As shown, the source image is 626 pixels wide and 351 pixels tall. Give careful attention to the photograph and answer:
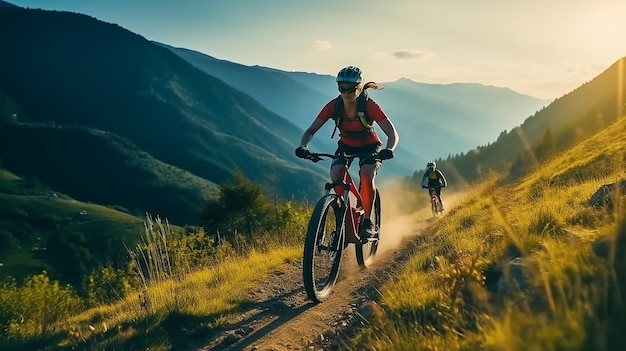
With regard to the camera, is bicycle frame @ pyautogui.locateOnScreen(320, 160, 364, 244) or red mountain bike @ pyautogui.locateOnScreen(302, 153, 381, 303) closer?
red mountain bike @ pyautogui.locateOnScreen(302, 153, 381, 303)

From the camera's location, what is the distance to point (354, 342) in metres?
4.57

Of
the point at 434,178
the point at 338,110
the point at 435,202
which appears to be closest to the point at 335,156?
the point at 338,110

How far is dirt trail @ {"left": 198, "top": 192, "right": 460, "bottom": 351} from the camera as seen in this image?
5500 mm

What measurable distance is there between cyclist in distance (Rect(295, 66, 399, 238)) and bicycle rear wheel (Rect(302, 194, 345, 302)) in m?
0.70

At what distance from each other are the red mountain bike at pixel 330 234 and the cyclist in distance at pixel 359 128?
175 mm

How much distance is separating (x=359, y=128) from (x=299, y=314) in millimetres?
3259

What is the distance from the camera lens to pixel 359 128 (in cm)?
813

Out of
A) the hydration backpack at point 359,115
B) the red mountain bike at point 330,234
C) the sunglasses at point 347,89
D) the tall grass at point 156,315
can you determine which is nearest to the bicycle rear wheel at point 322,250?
the red mountain bike at point 330,234

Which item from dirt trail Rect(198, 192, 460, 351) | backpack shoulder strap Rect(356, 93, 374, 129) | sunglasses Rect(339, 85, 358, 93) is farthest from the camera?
backpack shoulder strap Rect(356, 93, 374, 129)

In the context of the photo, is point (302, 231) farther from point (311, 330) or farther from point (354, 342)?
point (354, 342)

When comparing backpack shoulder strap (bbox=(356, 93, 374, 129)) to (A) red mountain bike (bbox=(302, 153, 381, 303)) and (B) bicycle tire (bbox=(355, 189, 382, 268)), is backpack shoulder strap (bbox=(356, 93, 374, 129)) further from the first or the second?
(B) bicycle tire (bbox=(355, 189, 382, 268))

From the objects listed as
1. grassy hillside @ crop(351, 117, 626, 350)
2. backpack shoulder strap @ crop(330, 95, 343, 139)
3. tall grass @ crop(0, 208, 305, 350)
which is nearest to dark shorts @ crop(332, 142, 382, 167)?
backpack shoulder strap @ crop(330, 95, 343, 139)

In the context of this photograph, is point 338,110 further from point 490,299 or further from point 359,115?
point 490,299

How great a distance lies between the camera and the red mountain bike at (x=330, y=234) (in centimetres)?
659
